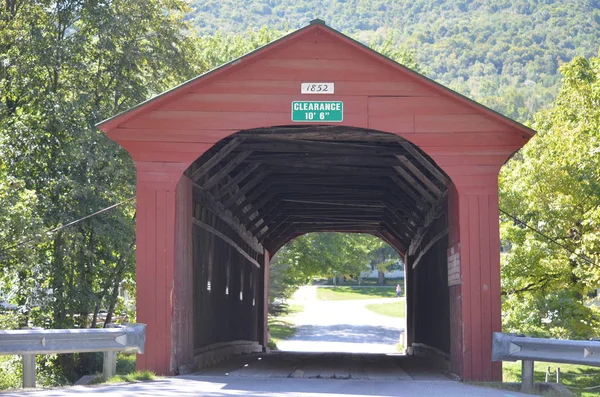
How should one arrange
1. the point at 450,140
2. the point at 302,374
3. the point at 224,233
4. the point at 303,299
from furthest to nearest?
the point at 303,299 → the point at 224,233 → the point at 302,374 → the point at 450,140

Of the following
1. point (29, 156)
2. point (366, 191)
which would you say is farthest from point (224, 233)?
point (29, 156)

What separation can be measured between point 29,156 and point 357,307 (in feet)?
127

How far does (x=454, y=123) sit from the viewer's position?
11.5 metres

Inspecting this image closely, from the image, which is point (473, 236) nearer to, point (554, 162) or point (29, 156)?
point (554, 162)

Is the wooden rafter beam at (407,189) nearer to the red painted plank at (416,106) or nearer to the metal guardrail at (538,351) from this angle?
the red painted plank at (416,106)

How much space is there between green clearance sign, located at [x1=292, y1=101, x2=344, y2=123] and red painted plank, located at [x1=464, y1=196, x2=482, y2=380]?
194 centimetres

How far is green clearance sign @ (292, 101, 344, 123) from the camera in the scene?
37.7 ft

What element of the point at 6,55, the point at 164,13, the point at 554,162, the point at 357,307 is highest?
the point at 164,13

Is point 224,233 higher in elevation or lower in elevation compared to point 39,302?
higher

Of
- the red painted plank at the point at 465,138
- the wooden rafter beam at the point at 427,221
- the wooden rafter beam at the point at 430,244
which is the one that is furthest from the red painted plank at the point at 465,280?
the wooden rafter beam at the point at 430,244

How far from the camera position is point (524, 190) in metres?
19.5

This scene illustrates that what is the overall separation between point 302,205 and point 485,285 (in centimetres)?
1129

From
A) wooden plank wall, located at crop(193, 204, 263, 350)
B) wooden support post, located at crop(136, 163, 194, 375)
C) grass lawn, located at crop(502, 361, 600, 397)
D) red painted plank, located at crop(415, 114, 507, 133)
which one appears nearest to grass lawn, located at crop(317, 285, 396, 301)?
grass lawn, located at crop(502, 361, 600, 397)

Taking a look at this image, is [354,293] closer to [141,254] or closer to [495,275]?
[495,275]
